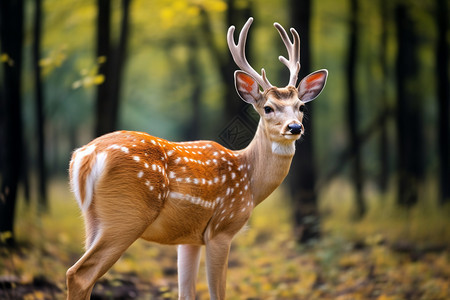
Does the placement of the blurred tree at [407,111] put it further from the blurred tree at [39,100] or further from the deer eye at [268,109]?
the deer eye at [268,109]

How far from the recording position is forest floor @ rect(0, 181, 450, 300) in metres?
6.85

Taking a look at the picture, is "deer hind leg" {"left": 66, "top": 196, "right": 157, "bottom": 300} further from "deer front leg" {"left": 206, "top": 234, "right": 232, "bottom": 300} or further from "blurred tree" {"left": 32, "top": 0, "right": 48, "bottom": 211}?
"blurred tree" {"left": 32, "top": 0, "right": 48, "bottom": 211}

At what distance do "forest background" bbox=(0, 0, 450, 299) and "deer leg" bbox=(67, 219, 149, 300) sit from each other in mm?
2092

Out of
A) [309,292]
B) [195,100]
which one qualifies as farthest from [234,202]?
[195,100]

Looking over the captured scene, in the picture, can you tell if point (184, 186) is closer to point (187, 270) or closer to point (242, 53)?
Answer: point (187, 270)

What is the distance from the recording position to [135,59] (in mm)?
20844

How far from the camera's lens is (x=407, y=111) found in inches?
583

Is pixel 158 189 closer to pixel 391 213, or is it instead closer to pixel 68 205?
pixel 391 213

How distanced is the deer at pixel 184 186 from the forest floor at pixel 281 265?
6.36 ft

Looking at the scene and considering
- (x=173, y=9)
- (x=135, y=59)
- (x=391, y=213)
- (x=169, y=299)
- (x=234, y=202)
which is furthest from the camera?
(x=135, y=59)

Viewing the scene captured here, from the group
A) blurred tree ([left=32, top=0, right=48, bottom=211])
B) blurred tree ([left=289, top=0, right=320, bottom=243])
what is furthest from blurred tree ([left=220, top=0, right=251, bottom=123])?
blurred tree ([left=32, top=0, right=48, bottom=211])

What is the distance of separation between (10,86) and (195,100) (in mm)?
13748

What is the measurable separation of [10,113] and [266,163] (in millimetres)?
4269

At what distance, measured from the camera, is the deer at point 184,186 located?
3.93 m
